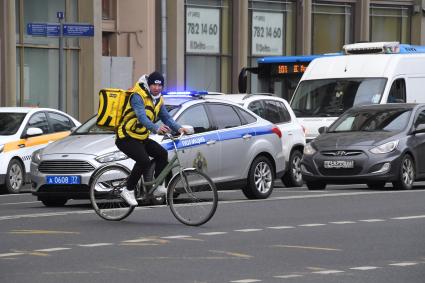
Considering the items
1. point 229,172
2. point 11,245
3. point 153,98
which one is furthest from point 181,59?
point 11,245

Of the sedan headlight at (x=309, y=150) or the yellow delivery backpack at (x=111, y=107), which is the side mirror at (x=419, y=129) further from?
the yellow delivery backpack at (x=111, y=107)

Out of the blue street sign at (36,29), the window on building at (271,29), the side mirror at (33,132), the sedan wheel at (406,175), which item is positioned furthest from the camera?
the window on building at (271,29)

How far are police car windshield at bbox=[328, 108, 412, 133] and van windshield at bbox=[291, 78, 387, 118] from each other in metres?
3.08

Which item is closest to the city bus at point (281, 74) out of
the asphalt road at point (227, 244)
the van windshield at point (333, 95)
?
the van windshield at point (333, 95)

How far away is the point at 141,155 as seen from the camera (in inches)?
560

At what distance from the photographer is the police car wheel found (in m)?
22.0

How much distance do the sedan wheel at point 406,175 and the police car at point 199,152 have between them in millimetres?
2729

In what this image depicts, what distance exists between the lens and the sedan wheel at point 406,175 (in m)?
20.6

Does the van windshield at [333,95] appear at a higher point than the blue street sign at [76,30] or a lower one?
lower

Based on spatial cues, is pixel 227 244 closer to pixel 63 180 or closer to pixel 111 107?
pixel 111 107

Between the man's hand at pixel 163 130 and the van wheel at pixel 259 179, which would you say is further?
the van wheel at pixel 259 179

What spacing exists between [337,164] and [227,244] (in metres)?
8.80

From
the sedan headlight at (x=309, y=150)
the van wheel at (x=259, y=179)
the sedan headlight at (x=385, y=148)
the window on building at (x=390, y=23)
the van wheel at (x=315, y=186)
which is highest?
the window on building at (x=390, y=23)

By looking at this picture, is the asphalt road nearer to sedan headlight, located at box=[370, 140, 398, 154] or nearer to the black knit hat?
the black knit hat
